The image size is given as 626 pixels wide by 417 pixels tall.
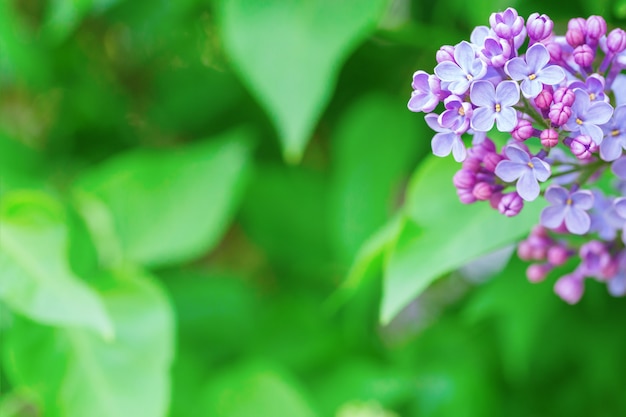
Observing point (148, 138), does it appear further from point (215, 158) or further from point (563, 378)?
point (563, 378)

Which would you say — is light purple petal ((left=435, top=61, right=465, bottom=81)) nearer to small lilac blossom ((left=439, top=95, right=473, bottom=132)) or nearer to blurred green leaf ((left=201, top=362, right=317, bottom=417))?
small lilac blossom ((left=439, top=95, right=473, bottom=132))

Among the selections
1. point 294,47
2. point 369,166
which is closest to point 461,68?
point 294,47

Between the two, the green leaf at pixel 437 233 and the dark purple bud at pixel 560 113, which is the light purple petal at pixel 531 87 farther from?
the green leaf at pixel 437 233

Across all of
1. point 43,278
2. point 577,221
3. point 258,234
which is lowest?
point 258,234

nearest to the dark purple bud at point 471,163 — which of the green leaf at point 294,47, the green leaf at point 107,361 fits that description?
the green leaf at point 294,47

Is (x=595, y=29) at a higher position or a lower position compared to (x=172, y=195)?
higher

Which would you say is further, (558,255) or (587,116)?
(558,255)

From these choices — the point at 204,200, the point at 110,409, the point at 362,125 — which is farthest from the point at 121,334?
the point at 362,125

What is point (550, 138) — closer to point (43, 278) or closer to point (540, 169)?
point (540, 169)
